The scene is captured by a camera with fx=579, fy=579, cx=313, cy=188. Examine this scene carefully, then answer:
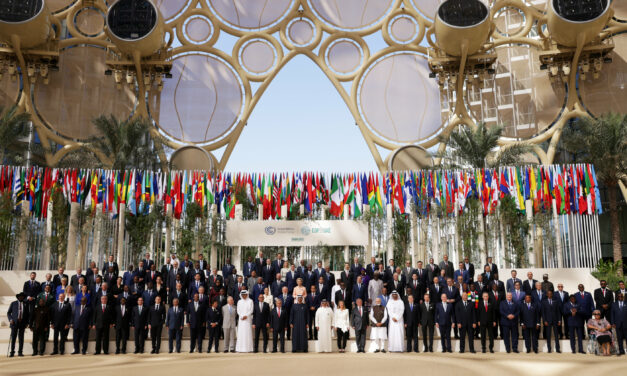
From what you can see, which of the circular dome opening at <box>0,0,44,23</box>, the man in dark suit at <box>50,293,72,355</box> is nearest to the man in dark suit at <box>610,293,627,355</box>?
the man in dark suit at <box>50,293,72,355</box>

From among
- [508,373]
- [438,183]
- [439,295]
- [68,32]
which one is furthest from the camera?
[68,32]

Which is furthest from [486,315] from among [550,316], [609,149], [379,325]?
[609,149]

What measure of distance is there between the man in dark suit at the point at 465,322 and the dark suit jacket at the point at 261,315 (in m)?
3.69

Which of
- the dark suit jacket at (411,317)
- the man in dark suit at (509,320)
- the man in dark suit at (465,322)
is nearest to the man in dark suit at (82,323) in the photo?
the dark suit jacket at (411,317)

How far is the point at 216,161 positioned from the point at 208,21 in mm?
7362

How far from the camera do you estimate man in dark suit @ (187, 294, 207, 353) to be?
11148 mm

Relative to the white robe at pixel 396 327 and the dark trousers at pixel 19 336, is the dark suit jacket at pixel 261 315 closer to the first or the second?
the white robe at pixel 396 327

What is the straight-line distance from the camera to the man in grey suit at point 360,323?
440 inches

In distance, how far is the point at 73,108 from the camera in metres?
26.6

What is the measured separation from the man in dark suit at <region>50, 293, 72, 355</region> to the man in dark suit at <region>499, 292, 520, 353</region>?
8.23 metres

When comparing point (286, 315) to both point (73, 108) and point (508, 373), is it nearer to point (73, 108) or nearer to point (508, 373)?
point (508, 373)

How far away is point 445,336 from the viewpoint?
1117 centimetres

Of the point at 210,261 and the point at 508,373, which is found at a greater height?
the point at 210,261

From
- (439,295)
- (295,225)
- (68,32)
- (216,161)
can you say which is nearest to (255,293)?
(439,295)
